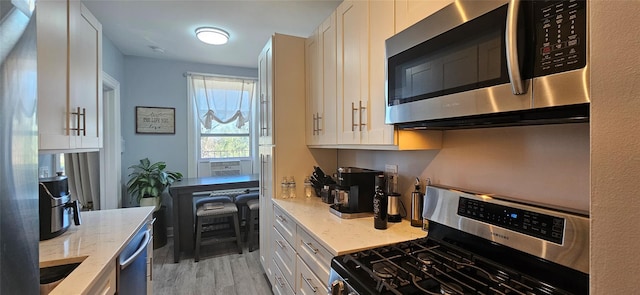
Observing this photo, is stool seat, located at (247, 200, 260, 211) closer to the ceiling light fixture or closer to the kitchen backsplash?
the ceiling light fixture

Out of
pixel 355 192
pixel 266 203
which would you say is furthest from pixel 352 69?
pixel 266 203

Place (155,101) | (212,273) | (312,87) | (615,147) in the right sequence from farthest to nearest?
(155,101), (212,273), (312,87), (615,147)

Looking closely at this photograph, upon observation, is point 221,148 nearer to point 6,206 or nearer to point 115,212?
point 115,212

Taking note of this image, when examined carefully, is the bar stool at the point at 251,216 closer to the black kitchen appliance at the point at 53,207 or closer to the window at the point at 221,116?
the window at the point at 221,116

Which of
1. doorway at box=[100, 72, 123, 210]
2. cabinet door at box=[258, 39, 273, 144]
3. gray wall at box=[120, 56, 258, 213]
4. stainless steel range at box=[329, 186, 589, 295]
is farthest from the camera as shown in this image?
gray wall at box=[120, 56, 258, 213]

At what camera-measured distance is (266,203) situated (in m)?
2.59

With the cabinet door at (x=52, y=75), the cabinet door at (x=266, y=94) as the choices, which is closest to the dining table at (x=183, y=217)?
the cabinet door at (x=266, y=94)

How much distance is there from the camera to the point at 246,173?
14.5 ft

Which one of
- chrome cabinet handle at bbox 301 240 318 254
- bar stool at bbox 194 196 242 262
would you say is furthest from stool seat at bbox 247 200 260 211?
chrome cabinet handle at bbox 301 240 318 254

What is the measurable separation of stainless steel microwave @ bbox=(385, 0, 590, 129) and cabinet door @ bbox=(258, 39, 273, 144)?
1.34 meters

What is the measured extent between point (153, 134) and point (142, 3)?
201 cm

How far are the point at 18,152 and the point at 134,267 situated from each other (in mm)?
1203

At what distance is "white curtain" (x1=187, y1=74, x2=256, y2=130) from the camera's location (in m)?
4.11

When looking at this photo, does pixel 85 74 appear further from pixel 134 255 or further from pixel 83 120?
pixel 134 255
